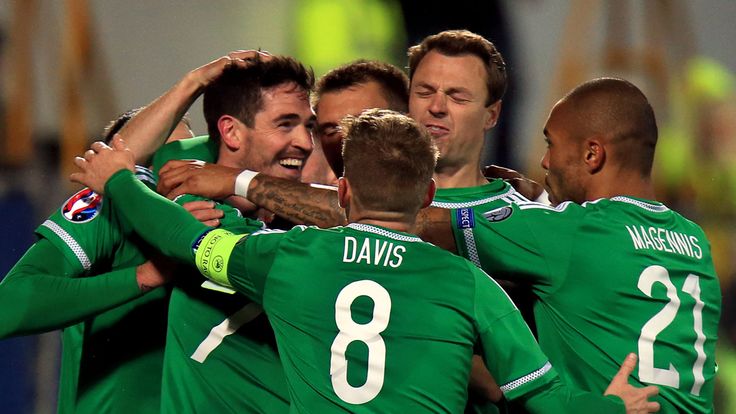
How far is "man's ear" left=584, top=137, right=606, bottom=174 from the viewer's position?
3.50 meters

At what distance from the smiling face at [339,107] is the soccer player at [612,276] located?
102 centimetres

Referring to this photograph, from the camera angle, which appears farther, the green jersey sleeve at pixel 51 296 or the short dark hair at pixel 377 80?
the short dark hair at pixel 377 80

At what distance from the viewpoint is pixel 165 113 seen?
3.74 metres

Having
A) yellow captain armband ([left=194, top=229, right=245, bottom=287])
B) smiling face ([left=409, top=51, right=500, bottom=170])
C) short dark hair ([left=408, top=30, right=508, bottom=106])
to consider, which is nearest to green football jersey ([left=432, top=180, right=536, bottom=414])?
smiling face ([left=409, top=51, right=500, bottom=170])

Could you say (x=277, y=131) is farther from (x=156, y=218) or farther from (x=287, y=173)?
(x=156, y=218)

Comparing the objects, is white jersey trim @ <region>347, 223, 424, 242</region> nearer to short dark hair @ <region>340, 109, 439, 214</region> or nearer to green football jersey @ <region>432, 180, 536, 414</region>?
short dark hair @ <region>340, 109, 439, 214</region>

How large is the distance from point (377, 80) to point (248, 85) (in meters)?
0.83

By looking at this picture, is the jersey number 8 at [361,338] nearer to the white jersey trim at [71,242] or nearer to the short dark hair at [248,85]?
the white jersey trim at [71,242]

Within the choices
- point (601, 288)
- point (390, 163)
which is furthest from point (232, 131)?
point (601, 288)

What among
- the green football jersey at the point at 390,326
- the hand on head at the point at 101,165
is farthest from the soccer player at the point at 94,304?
the green football jersey at the point at 390,326

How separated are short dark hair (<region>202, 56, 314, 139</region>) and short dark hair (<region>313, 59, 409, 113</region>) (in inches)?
26.0

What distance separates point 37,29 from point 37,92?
0.41 m

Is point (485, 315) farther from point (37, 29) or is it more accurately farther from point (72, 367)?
point (37, 29)

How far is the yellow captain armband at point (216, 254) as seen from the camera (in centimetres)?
294
